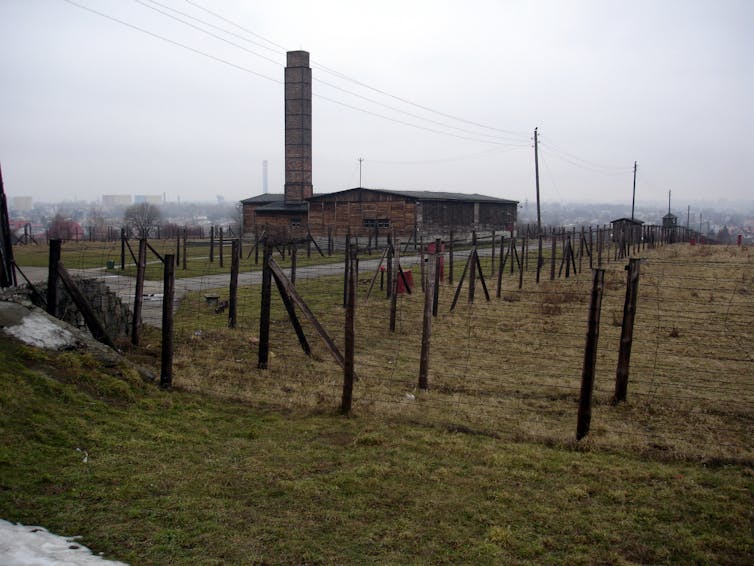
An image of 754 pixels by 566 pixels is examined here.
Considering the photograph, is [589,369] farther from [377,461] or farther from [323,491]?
[323,491]

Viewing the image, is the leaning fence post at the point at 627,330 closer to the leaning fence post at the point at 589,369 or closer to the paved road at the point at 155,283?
the leaning fence post at the point at 589,369

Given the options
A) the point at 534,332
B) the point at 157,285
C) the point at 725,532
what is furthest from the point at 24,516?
the point at 157,285

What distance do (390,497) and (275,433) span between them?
2048 mm

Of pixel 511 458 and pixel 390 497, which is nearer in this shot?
pixel 390 497

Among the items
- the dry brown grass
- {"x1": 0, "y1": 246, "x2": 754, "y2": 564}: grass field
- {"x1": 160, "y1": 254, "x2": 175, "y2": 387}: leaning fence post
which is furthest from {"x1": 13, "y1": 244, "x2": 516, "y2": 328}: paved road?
{"x1": 0, "y1": 246, "x2": 754, "y2": 564}: grass field

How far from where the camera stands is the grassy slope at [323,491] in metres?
4.41

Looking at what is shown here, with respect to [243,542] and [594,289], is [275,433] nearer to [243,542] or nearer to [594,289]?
[243,542]

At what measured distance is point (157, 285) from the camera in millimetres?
20641

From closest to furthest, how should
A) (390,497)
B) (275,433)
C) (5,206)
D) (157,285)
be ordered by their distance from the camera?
(390,497) < (275,433) < (5,206) < (157,285)

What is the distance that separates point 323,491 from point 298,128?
142 feet

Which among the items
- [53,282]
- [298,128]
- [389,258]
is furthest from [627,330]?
[298,128]

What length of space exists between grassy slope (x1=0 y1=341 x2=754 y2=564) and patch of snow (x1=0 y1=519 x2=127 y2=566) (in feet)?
0.43

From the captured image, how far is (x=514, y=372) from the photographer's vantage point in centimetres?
1027

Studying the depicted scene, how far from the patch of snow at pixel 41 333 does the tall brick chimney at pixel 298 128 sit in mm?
38728
